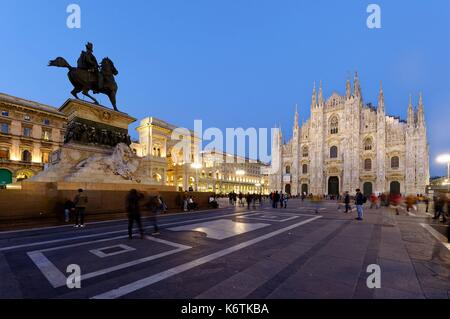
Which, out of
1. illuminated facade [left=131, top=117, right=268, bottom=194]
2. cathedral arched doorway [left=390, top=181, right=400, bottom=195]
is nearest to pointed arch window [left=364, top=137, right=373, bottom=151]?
cathedral arched doorway [left=390, top=181, right=400, bottom=195]

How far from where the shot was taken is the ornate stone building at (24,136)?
33250mm

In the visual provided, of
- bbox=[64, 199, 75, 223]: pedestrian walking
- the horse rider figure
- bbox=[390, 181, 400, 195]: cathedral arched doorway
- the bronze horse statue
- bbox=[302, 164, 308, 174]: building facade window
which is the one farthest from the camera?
bbox=[302, 164, 308, 174]: building facade window

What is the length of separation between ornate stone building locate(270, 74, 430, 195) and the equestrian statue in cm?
4681

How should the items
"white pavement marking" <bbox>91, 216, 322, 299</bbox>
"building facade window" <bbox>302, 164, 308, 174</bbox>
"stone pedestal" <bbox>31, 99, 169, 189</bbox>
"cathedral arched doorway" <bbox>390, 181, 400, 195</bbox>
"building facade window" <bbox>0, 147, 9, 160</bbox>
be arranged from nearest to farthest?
"white pavement marking" <bbox>91, 216, 322, 299</bbox>, "stone pedestal" <bbox>31, 99, 169, 189</bbox>, "building facade window" <bbox>0, 147, 9, 160</bbox>, "cathedral arched doorway" <bbox>390, 181, 400, 195</bbox>, "building facade window" <bbox>302, 164, 308, 174</bbox>

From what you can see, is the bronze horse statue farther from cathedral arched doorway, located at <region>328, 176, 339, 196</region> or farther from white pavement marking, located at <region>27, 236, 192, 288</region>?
cathedral arched doorway, located at <region>328, 176, 339, 196</region>

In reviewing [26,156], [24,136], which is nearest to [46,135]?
[24,136]

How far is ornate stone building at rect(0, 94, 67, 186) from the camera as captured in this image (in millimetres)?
33250

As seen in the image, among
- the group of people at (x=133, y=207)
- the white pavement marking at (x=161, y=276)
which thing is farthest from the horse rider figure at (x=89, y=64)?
the white pavement marking at (x=161, y=276)

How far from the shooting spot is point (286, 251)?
5676 mm

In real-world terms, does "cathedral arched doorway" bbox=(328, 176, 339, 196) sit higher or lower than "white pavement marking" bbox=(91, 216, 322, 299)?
lower
